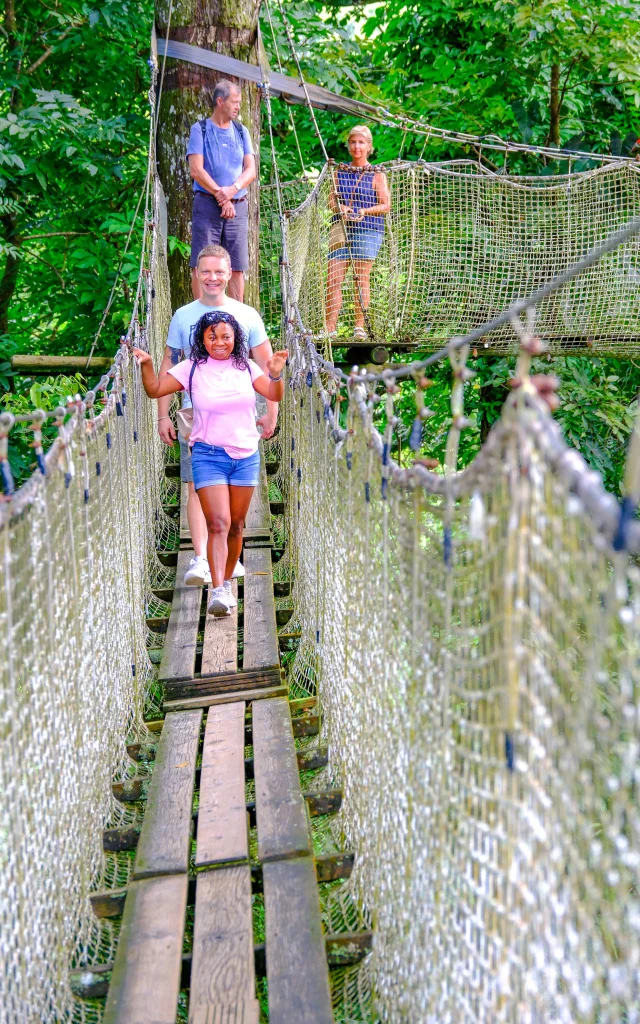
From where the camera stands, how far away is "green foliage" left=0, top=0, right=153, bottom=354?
201 inches

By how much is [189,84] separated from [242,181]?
119 cm

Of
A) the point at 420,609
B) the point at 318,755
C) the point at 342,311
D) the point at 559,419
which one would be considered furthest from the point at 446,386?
the point at 420,609

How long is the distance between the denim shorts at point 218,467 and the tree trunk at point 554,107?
13.3ft

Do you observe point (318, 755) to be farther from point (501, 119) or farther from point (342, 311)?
point (501, 119)

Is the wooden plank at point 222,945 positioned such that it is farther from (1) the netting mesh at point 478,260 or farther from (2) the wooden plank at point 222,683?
(1) the netting mesh at point 478,260

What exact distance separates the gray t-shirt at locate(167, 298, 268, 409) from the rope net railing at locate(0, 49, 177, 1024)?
0.20m

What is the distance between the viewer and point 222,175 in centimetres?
446

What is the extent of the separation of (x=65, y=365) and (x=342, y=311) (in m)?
1.65

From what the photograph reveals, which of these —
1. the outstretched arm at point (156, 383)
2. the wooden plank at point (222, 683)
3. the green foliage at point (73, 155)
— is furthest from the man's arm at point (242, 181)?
the wooden plank at point (222, 683)

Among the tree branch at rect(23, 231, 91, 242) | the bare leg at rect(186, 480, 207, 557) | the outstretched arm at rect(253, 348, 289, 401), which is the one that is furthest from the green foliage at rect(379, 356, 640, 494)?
the outstretched arm at rect(253, 348, 289, 401)

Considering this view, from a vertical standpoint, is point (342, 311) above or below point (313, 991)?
above

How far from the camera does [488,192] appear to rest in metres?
5.89

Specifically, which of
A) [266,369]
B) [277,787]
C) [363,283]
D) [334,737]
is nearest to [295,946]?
[277,787]

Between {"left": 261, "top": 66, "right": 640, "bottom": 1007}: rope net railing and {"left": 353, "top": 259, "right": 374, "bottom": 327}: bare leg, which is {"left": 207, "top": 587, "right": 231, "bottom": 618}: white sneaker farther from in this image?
{"left": 353, "top": 259, "right": 374, "bottom": 327}: bare leg
